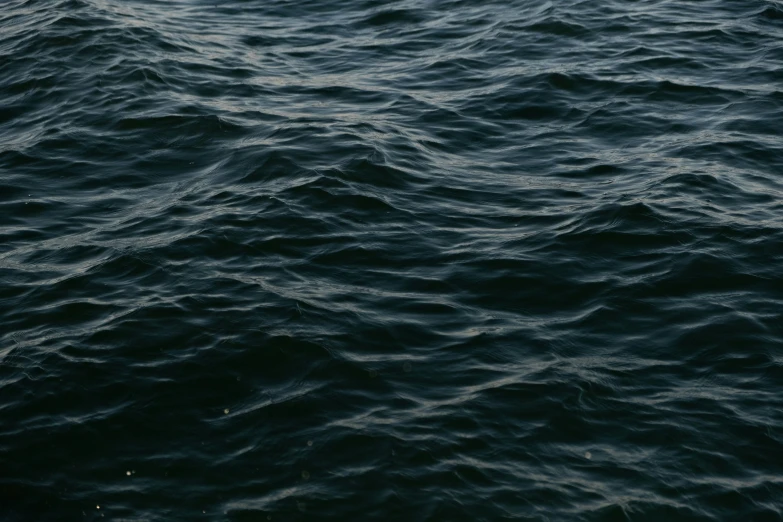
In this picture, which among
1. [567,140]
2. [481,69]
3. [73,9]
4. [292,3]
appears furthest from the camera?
[292,3]

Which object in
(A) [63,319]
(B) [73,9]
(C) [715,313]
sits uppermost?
(B) [73,9]

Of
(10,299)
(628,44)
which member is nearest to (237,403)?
(10,299)

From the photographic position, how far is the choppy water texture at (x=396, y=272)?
9.05 m

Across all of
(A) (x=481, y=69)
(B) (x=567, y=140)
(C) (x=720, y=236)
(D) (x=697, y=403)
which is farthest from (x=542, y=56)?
(D) (x=697, y=403)

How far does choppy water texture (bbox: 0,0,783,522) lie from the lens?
9047mm

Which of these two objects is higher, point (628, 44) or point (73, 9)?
point (73, 9)

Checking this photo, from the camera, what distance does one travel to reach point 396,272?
→ 1218 centimetres

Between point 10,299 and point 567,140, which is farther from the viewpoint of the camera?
point 567,140

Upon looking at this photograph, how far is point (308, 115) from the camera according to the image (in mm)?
16453

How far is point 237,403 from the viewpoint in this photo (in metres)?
9.94

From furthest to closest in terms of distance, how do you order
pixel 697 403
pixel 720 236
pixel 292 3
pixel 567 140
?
pixel 292 3 < pixel 567 140 < pixel 720 236 < pixel 697 403

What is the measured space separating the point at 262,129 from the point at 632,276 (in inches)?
257

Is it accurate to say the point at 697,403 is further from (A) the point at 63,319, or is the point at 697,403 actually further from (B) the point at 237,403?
(A) the point at 63,319

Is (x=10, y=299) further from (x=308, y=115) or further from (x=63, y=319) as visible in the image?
(x=308, y=115)
